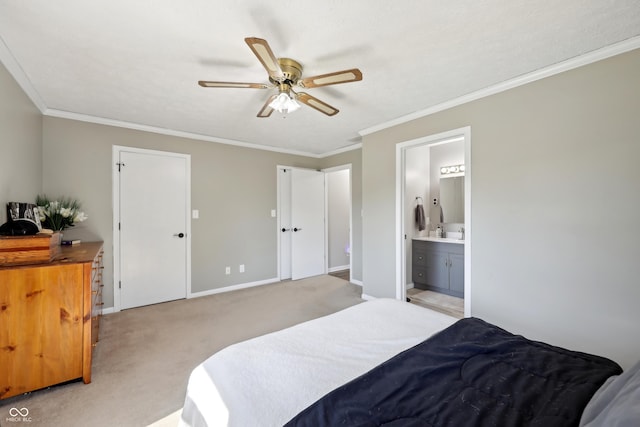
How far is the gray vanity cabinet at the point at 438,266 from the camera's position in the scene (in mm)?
3750

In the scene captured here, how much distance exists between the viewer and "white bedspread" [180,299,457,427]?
3.02 ft

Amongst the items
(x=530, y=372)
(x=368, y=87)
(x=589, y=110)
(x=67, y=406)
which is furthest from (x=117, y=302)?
(x=589, y=110)

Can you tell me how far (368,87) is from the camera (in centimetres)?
242

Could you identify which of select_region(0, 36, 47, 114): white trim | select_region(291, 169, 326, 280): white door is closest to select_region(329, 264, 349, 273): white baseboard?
select_region(291, 169, 326, 280): white door

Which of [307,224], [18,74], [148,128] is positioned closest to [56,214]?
[18,74]

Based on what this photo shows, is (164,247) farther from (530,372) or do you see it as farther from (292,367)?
(530,372)

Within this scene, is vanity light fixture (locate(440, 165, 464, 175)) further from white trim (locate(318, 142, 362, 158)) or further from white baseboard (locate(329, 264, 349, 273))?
white baseboard (locate(329, 264, 349, 273))

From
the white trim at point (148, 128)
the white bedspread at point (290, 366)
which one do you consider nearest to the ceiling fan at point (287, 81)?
the white bedspread at point (290, 366)

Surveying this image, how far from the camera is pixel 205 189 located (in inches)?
157

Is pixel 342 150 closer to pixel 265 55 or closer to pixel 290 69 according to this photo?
pixel 290 69

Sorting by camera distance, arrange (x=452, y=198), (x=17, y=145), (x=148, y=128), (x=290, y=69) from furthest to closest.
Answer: (x=452, y=198), (x=148, y=128), (x=17, y=145), (x=290, y=69)

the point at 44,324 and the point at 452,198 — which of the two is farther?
the point at 452,198

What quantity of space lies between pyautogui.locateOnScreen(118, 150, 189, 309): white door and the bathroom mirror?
158 inches

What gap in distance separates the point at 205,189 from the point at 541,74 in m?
4.02
